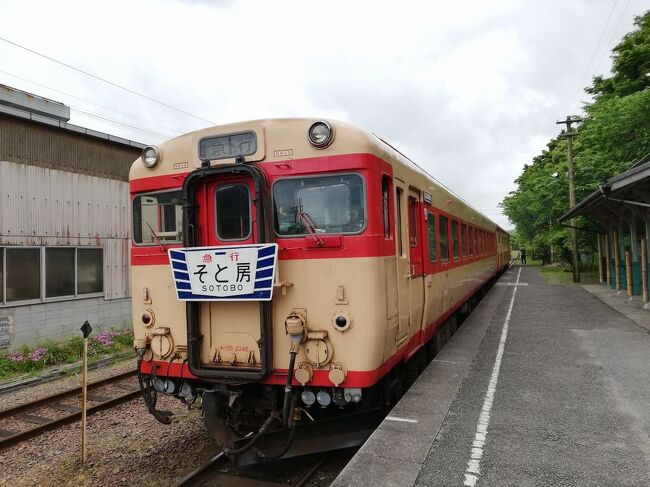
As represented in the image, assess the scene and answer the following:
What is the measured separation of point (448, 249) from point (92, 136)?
914 cm

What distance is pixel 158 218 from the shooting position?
4660 millimetres

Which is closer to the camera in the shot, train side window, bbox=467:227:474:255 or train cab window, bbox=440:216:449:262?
train cab window, bbox=440:216:449:262

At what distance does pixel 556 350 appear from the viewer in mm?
7633

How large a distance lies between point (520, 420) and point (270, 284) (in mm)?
2887

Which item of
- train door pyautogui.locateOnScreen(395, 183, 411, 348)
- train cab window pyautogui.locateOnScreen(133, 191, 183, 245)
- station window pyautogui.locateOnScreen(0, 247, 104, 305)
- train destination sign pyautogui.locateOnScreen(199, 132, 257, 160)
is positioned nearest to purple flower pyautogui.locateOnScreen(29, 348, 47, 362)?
station window pyautogui.locateOnScreen(0, 247, 104, 305)

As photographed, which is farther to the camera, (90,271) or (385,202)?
(90,271)

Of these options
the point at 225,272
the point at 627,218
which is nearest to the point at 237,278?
the point at 225,272

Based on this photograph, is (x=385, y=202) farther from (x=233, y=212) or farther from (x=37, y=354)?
(x=37, y=354)

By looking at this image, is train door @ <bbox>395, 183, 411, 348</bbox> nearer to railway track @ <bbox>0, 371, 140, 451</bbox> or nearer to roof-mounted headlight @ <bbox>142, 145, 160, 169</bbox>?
roof-mounted headlight @ <bbox>142, 145, 160, 169</bbox>

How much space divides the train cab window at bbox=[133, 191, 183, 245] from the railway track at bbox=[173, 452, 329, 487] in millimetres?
2243

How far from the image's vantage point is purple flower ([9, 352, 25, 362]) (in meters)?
8.95

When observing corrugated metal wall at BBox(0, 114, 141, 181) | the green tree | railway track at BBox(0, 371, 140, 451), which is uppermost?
the green tree

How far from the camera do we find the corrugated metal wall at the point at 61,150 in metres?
9.58

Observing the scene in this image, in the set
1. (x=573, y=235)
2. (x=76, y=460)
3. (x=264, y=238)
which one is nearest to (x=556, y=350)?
(x=264, y=238)
